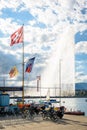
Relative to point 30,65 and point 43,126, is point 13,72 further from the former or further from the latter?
point 43,126

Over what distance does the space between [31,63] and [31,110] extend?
9363mm

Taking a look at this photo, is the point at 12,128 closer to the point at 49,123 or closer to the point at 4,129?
the point at 4,129

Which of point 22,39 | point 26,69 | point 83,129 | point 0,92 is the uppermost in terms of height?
point 22,39

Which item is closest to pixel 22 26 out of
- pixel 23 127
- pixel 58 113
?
pixel 58 113

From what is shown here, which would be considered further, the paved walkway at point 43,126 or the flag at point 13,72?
the flag at point 13,72

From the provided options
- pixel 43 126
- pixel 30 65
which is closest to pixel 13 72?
pixel 30 65

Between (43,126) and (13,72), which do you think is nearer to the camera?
(43,126)

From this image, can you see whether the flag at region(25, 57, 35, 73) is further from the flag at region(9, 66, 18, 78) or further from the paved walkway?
the paved walkway

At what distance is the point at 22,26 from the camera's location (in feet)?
163

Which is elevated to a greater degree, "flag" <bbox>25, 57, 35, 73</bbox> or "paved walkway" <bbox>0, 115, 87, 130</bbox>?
"flag" <bbox>25, 57, 35, 73</bbox>

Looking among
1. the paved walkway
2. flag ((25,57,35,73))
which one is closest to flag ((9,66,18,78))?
flag ((25,57,35,73))

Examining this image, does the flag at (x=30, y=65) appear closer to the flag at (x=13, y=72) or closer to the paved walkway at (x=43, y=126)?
the flag at (x=13, y=72)

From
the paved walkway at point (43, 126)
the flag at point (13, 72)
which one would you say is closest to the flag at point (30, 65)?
the flag at point (13, 72)

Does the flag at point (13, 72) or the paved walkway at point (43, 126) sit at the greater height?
the flag at point (13, 72)
